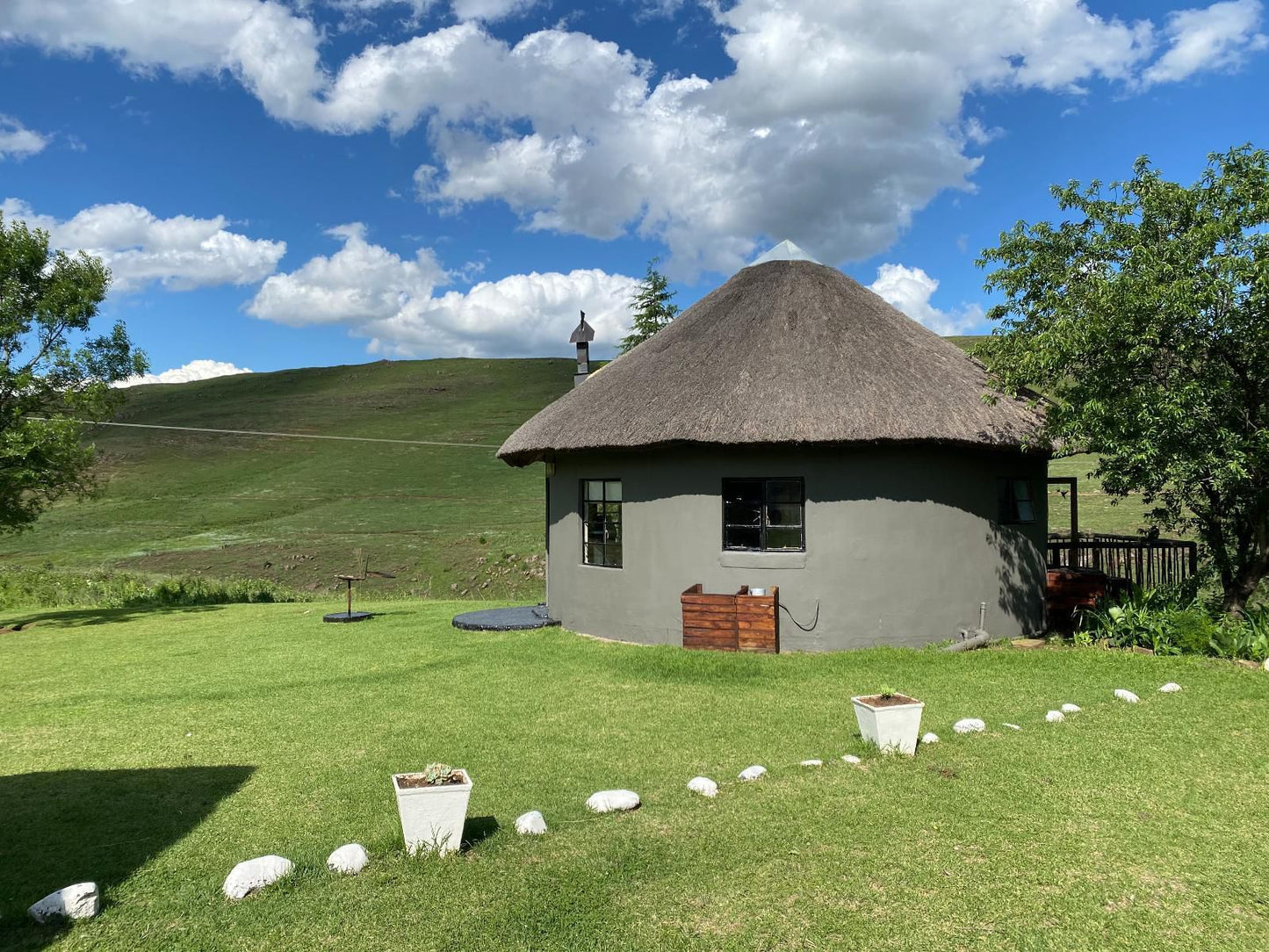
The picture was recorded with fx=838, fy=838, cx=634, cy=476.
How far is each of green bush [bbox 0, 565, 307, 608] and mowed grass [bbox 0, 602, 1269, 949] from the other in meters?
9.96

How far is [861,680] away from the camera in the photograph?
925 centimetres

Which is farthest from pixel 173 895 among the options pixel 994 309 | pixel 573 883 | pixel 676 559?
pixel 994 309

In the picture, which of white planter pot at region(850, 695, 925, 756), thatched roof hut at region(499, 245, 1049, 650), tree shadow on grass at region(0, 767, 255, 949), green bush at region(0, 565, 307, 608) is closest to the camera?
tree shadow on grass at region(0, 767, 255, 949)

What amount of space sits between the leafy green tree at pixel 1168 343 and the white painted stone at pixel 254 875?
9.10 m

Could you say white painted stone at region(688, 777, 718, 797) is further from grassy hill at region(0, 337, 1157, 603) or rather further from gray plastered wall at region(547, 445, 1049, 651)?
grassy hill at region(0, 337, 1157, 603)

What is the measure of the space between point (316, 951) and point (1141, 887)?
12.7 ft

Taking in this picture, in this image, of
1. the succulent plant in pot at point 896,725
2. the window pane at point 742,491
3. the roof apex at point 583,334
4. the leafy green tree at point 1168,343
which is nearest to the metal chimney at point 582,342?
the roof apex at point 583,334

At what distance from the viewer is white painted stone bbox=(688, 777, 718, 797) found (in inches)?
220

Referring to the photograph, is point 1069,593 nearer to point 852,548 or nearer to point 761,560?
point 852,548

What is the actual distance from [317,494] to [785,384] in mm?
31868

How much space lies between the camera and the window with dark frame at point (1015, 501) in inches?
479

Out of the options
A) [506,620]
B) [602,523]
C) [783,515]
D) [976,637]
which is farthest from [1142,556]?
[506,620]

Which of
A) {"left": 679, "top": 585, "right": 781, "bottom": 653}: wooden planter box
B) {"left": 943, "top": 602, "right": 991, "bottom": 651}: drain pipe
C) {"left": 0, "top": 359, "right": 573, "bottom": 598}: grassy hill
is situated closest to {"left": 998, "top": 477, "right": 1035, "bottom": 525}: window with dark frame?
{"left": 943, "top": 602, "right": 991, "bottom": 651}: drain pipe

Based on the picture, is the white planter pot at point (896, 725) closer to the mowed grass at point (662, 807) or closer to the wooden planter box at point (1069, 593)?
the mowed grass at point (662, 807)
